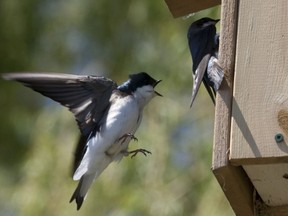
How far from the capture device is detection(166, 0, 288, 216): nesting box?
212 centimetres

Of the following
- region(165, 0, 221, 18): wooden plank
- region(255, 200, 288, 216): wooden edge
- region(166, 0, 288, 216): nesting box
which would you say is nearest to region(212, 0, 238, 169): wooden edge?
region(166, 0, 288, 216): nesting box

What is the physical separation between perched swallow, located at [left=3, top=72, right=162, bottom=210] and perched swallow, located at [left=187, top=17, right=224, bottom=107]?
13.2 inches

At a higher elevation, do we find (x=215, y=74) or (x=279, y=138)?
(x=215, y=74)

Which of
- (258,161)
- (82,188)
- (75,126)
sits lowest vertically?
(75,126)

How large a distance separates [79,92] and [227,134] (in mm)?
620

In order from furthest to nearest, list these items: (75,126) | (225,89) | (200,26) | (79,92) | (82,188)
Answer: (75,126), (82,188), (79,92), (200,26), (225,89)

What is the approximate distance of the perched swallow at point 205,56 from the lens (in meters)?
2.23

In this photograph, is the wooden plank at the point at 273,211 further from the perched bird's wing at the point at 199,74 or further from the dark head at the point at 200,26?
the dark head at the point at 200,26

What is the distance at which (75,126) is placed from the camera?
375 centimetres

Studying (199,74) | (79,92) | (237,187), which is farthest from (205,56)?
(79,92)

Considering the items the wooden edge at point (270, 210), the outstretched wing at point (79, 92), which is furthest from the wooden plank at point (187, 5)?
the wooden edge at point (270, 210)

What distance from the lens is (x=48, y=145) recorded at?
369 cm

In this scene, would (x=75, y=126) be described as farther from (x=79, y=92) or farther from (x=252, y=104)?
(x=252, y=104)

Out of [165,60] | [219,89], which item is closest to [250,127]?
[219,89]
